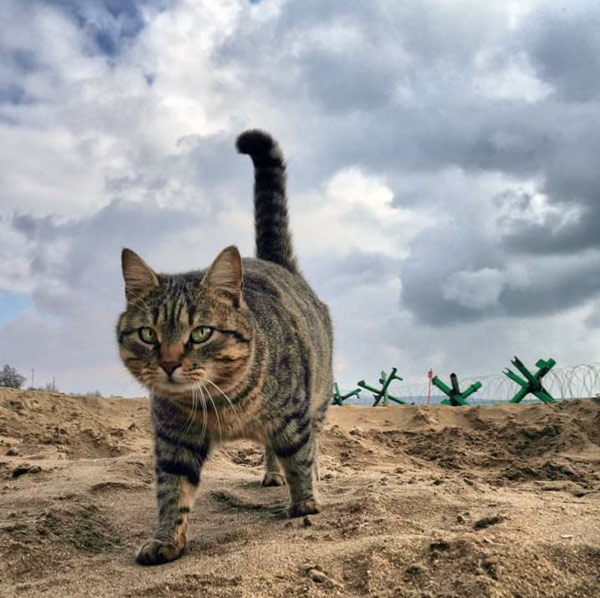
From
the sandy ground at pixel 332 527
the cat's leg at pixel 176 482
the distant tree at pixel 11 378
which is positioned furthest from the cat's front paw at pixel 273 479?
the distant tree at pixel 11 378

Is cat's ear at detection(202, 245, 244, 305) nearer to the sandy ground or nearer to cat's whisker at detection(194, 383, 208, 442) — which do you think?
cat's whisker at detection(194, 383, 208, 442)

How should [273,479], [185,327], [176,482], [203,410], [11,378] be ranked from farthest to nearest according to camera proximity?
[11,378], [273,479], [176,482], [203,410], [185,327]

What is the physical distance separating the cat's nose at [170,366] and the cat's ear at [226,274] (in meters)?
0.57

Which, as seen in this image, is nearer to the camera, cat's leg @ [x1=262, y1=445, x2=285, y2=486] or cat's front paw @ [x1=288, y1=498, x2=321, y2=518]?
cat's front paw @ [x1=288, y1=498, x2=321, y2=518]

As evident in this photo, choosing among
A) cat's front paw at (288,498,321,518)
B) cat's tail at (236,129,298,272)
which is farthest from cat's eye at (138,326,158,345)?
cat's tail at (236,129,298,272)

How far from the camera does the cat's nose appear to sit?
10.6 feet

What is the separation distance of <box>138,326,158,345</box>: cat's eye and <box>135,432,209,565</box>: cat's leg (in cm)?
64

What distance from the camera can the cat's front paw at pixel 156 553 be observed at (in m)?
3.28

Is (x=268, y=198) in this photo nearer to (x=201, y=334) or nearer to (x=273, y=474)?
(x=273, y=474)

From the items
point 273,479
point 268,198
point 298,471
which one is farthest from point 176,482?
point 268,198

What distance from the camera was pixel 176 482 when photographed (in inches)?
144

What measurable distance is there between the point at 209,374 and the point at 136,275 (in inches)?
30.8

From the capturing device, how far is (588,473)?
569 centimetres

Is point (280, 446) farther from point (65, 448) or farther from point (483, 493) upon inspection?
point (65, 448)
